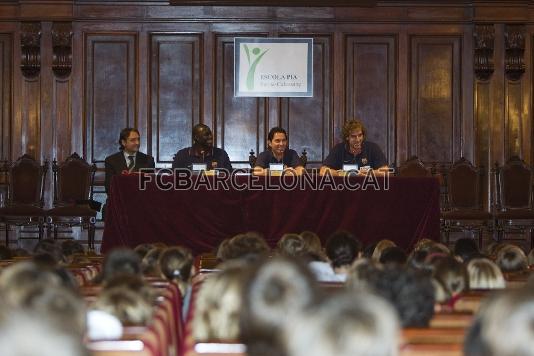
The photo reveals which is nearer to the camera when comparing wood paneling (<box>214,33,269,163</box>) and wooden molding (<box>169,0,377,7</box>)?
wooden molding (<box>169,0,377,7</box>)

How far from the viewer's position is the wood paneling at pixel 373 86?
39.0 ft

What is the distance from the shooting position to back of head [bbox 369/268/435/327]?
311 cm

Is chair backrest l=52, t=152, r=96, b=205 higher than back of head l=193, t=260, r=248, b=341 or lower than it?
higher

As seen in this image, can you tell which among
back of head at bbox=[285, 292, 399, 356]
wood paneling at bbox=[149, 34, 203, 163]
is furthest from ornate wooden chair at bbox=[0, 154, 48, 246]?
back of head at bbox=[285, 292, 399, 356]

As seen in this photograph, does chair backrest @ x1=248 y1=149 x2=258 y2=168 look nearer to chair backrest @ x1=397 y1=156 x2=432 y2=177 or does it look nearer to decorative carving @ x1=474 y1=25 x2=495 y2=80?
chair backrest @ x1=397 y1=156 x2=432 y2=177

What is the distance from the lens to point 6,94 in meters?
11.7

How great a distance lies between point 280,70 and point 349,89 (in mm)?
905

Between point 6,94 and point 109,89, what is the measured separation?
4.17ft

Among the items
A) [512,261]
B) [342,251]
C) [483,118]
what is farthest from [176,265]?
[483,118]

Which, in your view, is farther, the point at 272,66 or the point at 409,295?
the point at 272,66

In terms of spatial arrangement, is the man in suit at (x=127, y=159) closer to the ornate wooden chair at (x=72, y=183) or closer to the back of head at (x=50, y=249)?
the ornate wooden chair at (x=72, y=183)

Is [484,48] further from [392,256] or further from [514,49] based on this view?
[392,256]

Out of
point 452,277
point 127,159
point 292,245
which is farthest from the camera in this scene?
point 127,159

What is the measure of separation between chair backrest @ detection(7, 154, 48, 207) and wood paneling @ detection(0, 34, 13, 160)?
31.7 inches
